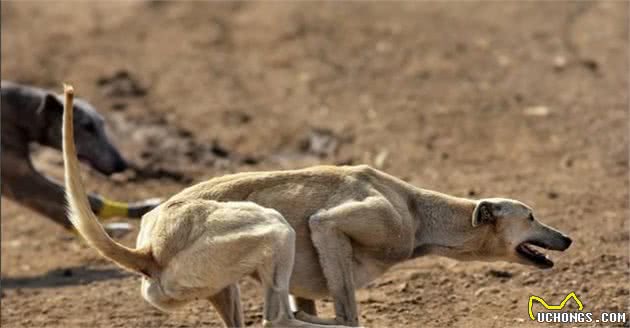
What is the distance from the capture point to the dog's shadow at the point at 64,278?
34.0 feet

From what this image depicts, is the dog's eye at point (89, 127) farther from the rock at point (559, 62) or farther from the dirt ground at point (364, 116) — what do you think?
the rock at point (559, 62)

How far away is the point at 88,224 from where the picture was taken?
7418mm

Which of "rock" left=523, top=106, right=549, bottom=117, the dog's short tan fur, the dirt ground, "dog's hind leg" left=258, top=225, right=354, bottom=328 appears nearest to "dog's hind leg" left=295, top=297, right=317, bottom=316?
the dog's short tan fur

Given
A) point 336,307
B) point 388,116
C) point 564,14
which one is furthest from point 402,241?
point 564,14

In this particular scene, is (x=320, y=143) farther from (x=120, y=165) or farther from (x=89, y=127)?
(x=89, y=127)

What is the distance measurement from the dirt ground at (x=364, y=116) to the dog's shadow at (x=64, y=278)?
0.02 metres

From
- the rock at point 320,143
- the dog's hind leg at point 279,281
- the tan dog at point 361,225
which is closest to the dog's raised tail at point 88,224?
the tan dog at point 361,225

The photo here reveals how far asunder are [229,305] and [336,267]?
73cm

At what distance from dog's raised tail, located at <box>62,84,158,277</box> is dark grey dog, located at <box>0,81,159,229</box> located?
3.96m

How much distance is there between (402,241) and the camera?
801cm

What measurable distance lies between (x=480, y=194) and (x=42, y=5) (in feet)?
27.7

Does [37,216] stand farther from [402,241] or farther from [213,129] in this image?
[402,241]

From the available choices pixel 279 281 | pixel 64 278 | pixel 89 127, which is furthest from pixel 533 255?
pixel 89 127

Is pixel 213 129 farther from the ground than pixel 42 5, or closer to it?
closer to it
